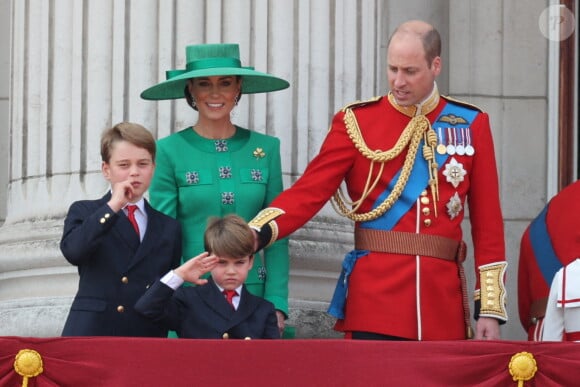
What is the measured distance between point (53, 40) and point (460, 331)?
2.21 meters

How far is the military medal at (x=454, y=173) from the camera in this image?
670 cm

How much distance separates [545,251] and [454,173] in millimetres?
654

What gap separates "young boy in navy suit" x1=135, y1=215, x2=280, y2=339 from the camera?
6.34m

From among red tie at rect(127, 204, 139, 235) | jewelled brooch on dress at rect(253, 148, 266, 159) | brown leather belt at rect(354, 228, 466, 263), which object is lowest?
brown leather belt at rect(354, 228, 466, 263)

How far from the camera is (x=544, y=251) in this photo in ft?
23.5

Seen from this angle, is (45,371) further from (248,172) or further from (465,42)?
(465,42)

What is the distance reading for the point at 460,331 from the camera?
21.9 ft

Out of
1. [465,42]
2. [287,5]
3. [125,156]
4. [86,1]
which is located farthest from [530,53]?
[125,156]

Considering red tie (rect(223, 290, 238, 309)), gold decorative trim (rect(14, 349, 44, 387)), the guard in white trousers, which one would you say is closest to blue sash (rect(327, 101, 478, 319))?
red tie (rect(223, 290, 238, 309))

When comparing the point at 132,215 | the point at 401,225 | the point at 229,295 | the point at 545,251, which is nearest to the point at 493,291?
the point at 401,225

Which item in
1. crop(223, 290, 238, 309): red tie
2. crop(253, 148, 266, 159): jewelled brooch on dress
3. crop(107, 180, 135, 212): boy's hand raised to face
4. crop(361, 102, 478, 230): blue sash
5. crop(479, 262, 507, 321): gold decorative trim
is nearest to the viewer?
crop(107, 180, 135, 212): boy's hand raised to face

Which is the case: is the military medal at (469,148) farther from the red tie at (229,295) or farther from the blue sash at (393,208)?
the red tie at (229,295)

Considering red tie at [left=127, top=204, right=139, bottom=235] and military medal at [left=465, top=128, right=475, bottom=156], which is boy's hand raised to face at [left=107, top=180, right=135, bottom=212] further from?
military medal at [left=465, top=128, right=475, bottom=156]

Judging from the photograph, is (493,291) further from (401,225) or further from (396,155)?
(396,155)
